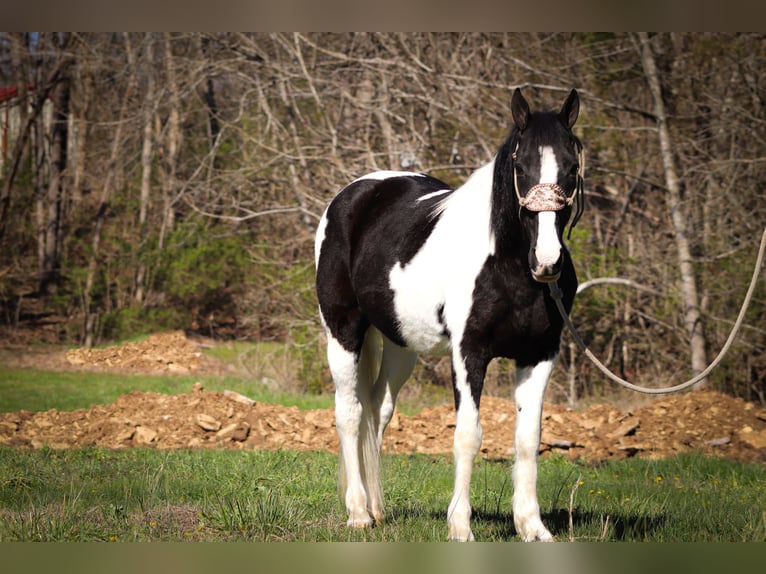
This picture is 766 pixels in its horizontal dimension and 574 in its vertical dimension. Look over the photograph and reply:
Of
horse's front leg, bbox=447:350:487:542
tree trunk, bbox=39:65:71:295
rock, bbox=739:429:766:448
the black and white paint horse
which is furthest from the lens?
tree trunk, bbox=39:65:71:295

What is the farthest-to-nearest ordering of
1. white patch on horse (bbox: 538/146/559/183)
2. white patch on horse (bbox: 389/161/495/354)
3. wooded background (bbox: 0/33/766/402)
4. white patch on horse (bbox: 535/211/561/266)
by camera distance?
wooded background (bbox: 0/33/766/402) < white patch on horse (bbox: 389/161/495/354) < white patch on horse (bbox: 538/146/559/183) < white patch on horse (bbox: 535/211/561/266)

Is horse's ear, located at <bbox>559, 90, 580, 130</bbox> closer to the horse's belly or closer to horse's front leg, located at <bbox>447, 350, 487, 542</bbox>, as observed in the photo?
the horse's belly

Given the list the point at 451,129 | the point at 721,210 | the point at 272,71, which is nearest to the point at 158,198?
the point at 272,71

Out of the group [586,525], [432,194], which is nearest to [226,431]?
[432,194]

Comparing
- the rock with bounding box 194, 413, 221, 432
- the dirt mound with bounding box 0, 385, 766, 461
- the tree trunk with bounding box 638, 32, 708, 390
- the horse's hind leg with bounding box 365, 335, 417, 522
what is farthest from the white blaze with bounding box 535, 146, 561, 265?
the tree trunk with bounding box 638, 32, 708, 390

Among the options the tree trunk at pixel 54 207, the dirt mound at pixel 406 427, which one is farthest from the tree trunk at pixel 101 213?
the dirt mound at pixel 406 427

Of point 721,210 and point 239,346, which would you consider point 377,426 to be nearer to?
point 721,210

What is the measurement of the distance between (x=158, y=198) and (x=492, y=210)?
545 inches

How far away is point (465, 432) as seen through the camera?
4.11m

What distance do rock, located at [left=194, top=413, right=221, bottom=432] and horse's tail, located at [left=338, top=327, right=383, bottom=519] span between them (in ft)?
12.2

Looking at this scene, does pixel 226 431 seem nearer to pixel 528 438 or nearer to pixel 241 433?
pixel 241 433

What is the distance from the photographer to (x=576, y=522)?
15.4 feet

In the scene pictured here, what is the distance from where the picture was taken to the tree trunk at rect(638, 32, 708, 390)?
10156 millimetres

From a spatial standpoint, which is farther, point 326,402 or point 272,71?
point 272,71
